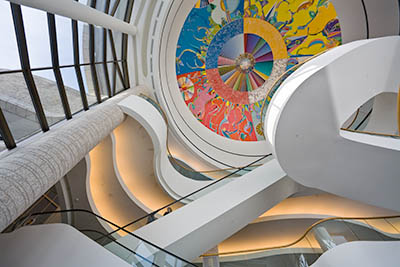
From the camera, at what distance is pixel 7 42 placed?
3941mm

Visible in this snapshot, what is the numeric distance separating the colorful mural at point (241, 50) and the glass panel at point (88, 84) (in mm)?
6163

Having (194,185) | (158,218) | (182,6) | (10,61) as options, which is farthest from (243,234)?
(182,6)

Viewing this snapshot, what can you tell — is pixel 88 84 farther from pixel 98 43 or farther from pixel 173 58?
pixel 173 58

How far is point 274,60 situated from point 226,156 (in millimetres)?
5992

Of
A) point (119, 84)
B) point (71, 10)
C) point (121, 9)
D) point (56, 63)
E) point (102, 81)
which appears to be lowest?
point (119, 84)

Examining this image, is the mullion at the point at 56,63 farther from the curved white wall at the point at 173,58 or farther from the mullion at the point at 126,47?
the curved white wall at the point at 173,58

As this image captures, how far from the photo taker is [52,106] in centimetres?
525

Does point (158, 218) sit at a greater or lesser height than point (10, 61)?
lesser

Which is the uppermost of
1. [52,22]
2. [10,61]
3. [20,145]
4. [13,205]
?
[52,22]

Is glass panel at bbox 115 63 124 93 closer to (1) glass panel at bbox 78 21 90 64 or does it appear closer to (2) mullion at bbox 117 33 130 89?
(2) mullion at bbox 117 33 130 89

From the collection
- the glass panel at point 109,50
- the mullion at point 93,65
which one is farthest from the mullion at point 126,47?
the mullion at point 93,65

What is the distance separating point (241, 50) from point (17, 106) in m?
11.2

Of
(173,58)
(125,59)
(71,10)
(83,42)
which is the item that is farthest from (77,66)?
(173,58)

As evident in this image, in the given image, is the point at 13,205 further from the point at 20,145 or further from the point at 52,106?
the point at 52,106
